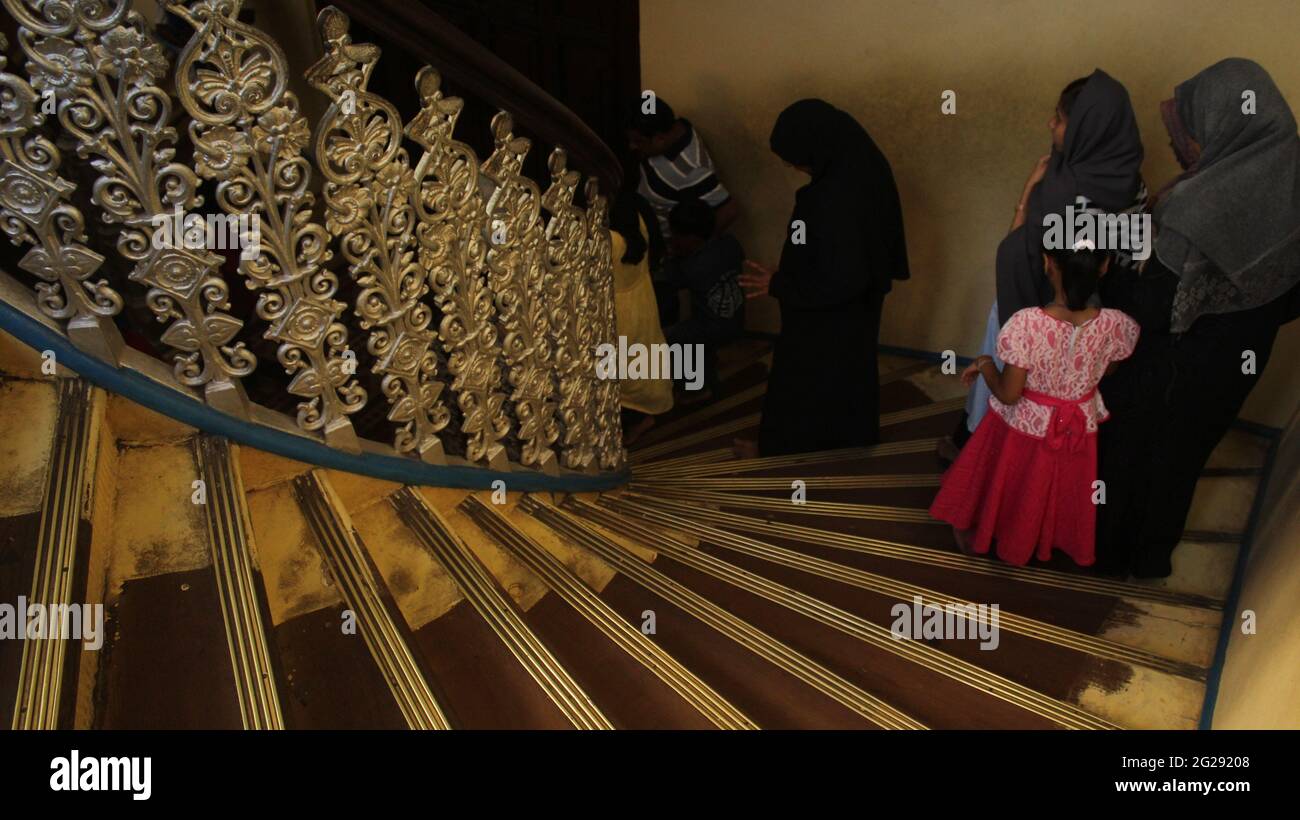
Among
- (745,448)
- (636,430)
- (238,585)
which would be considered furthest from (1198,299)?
(636,430)

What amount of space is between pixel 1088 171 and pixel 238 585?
10.1 feet

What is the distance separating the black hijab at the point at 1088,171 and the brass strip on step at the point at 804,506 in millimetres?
989

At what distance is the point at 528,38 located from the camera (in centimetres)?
528

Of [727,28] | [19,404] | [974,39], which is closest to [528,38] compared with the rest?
[727,28]

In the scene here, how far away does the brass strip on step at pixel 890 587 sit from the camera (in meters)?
2.37

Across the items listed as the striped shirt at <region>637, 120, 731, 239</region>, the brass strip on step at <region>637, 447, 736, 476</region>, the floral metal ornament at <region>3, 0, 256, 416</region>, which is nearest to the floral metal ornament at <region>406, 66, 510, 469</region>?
the floral metal ornament at <region>3, 0, 256, 416</region>

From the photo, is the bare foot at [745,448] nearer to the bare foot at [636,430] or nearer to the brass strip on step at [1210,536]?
the bare foot at [636,430]

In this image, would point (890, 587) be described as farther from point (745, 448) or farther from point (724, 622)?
point (745, 448)

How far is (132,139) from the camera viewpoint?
1645mm

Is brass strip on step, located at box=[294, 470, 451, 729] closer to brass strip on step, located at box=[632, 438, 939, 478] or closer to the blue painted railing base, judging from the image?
the blue painted railing base

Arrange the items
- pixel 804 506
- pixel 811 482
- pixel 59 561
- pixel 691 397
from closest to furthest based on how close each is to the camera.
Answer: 1. pixel 59 561
2. pixel 804 506
3. pixel 811 482
4. pixel 691 397

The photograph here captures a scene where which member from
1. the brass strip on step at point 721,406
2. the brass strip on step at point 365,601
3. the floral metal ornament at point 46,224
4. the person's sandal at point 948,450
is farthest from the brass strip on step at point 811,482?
the floral metal ornament at point 46,224
